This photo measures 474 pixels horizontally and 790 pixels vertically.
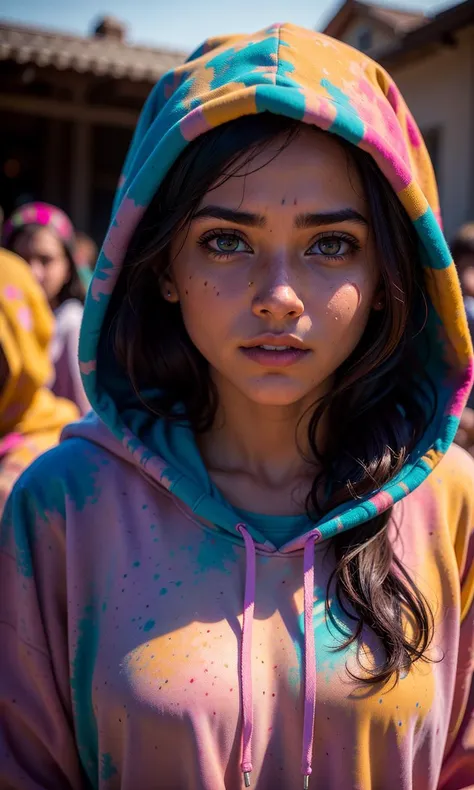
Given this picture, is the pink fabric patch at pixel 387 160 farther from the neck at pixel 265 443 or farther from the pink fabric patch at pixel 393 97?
the neck at pixel 265 443

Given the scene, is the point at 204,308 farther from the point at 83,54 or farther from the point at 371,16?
the point at 371,16

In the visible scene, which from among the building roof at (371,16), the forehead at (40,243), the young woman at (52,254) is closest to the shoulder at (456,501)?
the young woman at (52,254)

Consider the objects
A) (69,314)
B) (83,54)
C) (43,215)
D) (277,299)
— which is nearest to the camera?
(277,299)

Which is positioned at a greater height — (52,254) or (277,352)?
(52,254)

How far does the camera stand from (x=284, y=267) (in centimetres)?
125

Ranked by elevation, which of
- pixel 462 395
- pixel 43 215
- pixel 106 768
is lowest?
pixel 106 768

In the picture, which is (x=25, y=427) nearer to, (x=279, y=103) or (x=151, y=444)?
(x=151, y=444)

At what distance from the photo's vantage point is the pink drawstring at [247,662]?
1.22 metres

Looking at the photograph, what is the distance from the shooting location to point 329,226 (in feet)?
4.16

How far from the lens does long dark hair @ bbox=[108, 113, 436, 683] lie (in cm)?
129

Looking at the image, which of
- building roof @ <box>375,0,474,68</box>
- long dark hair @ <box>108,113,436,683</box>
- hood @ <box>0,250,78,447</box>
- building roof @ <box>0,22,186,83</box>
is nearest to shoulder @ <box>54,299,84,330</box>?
→ hood @ <box>0,250,78,447</box>

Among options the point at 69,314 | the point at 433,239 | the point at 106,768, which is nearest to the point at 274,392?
the point at 433,239

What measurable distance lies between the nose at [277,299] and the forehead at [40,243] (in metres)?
3.52

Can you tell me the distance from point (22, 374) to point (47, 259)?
6.66 feet
